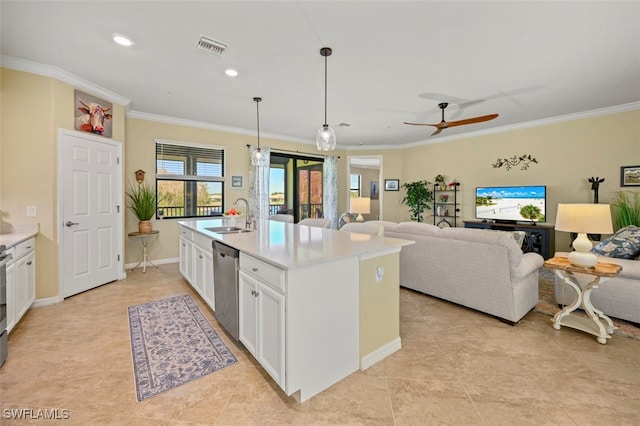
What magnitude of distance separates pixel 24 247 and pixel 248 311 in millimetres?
2607

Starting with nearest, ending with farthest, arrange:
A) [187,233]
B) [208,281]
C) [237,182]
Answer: [208,281]
[187,233]
[237,182]

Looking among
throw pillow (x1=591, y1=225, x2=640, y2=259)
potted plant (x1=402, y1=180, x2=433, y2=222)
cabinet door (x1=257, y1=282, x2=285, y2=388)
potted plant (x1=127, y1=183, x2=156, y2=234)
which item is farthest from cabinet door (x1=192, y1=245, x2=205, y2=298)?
potted plant (x1=402, y1=180, x2=433, y2=222)

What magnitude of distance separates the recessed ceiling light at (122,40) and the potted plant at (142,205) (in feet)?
8.64

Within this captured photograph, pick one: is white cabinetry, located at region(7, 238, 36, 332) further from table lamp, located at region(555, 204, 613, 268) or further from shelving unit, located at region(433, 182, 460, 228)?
shelving unit, located at region(433, 182, 460, 228)

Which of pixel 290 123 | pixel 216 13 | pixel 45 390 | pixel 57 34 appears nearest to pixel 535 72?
pixel 216 13

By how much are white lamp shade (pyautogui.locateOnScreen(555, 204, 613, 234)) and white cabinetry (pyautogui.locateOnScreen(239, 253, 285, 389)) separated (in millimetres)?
2627

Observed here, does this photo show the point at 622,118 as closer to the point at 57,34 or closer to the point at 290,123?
the point at 290,123

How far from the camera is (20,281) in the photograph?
2.66m

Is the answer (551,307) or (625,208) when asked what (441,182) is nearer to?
(625,208)

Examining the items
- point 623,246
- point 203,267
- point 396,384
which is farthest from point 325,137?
point 623,246

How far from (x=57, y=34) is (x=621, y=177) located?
7669 mm

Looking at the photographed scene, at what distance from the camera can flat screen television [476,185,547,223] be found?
521 cm

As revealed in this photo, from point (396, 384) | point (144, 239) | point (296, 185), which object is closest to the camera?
point (396, 384)

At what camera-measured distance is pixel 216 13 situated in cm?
223
